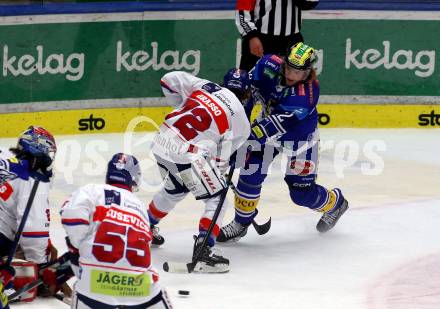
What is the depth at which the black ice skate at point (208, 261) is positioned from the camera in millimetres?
7645

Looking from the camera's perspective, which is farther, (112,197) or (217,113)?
(217,113)

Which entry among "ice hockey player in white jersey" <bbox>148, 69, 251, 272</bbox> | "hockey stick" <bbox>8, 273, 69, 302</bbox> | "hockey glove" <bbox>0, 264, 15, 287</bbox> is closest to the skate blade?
"ice hockey player in white jersey" <bbox>148, 69, 251, 272</bbox>

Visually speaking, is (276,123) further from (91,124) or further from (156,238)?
(91,124)

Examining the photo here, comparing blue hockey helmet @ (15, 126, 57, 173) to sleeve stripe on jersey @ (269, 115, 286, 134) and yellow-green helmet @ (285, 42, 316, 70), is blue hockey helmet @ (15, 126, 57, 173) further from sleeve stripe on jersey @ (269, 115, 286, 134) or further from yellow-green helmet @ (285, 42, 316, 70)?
yellow-green helmet @ (285, 42, 316, 70)

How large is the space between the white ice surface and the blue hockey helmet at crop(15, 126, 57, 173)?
757 mm

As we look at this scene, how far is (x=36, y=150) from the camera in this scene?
22.3 feet

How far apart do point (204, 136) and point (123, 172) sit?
6.53 ft

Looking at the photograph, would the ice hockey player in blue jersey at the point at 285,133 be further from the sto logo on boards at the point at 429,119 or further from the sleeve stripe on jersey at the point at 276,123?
the sto logo on boards at the point at 429,119

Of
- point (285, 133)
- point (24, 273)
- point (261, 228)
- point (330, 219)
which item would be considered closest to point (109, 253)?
point (24, 273)

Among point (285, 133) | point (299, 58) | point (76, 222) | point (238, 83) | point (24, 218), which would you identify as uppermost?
point (299, 58)

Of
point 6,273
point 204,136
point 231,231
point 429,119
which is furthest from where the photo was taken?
point 429,119

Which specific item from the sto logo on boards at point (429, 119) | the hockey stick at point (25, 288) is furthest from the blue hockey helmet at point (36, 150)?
the sto logo on boards at point (429, 119)

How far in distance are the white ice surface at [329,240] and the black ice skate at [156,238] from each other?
6cm

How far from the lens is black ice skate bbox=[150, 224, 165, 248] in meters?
8.24
